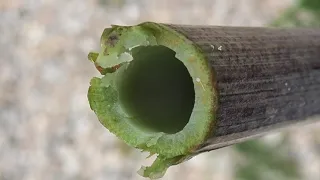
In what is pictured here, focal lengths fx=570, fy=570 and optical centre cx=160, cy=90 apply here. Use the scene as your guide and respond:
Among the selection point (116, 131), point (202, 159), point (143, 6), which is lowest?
point (116, 131)

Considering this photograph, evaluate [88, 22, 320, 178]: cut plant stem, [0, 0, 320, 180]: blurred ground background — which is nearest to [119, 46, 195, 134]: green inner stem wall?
[88, 22, 320, 178]: cut plant stem

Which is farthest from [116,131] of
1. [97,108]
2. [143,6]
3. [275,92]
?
[143,6]

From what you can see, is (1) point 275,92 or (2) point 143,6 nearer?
(1) point 275,92

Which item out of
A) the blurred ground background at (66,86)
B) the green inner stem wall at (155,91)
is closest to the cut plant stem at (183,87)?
the green inner stem wall at (155,91)

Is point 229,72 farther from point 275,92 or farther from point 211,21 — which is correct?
point 211,21

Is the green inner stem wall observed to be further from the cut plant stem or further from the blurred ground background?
the blurred ground background

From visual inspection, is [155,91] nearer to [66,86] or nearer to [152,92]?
[152,92]

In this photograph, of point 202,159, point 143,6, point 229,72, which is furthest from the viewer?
point 143,6

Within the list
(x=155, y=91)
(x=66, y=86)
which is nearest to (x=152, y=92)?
(x=155, y=91)
